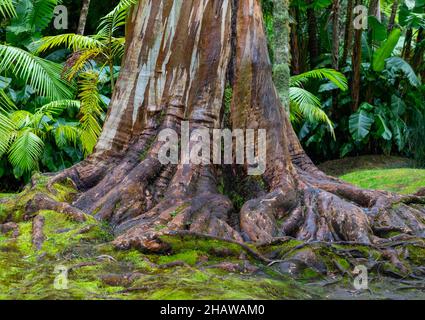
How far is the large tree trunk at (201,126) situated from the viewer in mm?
5676

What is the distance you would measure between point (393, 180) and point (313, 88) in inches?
290

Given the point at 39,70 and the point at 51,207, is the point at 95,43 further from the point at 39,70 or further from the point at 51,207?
the point at 51,207

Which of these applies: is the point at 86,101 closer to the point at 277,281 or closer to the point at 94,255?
the point at 94,255

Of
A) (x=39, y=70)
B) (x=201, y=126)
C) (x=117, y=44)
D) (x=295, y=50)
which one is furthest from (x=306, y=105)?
(x=201, y=126)

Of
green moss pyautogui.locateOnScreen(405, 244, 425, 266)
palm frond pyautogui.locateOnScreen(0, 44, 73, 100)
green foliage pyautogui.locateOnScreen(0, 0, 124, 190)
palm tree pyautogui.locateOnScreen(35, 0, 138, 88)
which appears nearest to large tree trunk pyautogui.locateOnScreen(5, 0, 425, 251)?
green moss pyautogui.locateOnScreen(405, 244, 425, 266)

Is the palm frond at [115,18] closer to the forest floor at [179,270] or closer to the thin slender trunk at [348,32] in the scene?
the forest floor at [179,270]

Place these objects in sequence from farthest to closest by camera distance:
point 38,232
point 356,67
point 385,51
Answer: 1. point 356,67
2. point 385,51
3. point 38,232

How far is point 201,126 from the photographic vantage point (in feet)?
20.1

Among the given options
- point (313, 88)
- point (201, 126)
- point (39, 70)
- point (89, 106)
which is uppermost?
point (313, 88)

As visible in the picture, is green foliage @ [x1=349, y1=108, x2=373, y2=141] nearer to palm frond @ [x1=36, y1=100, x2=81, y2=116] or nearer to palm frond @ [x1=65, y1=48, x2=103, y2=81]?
palm frond @ [x1=36, y1=100, x2=81, y2=116]

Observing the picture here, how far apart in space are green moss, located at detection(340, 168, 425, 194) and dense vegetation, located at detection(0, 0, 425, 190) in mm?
2460

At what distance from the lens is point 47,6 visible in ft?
45.9

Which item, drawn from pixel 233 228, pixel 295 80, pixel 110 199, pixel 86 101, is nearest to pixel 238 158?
pixel 233 228

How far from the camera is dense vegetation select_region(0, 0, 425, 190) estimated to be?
12094 millimetres
